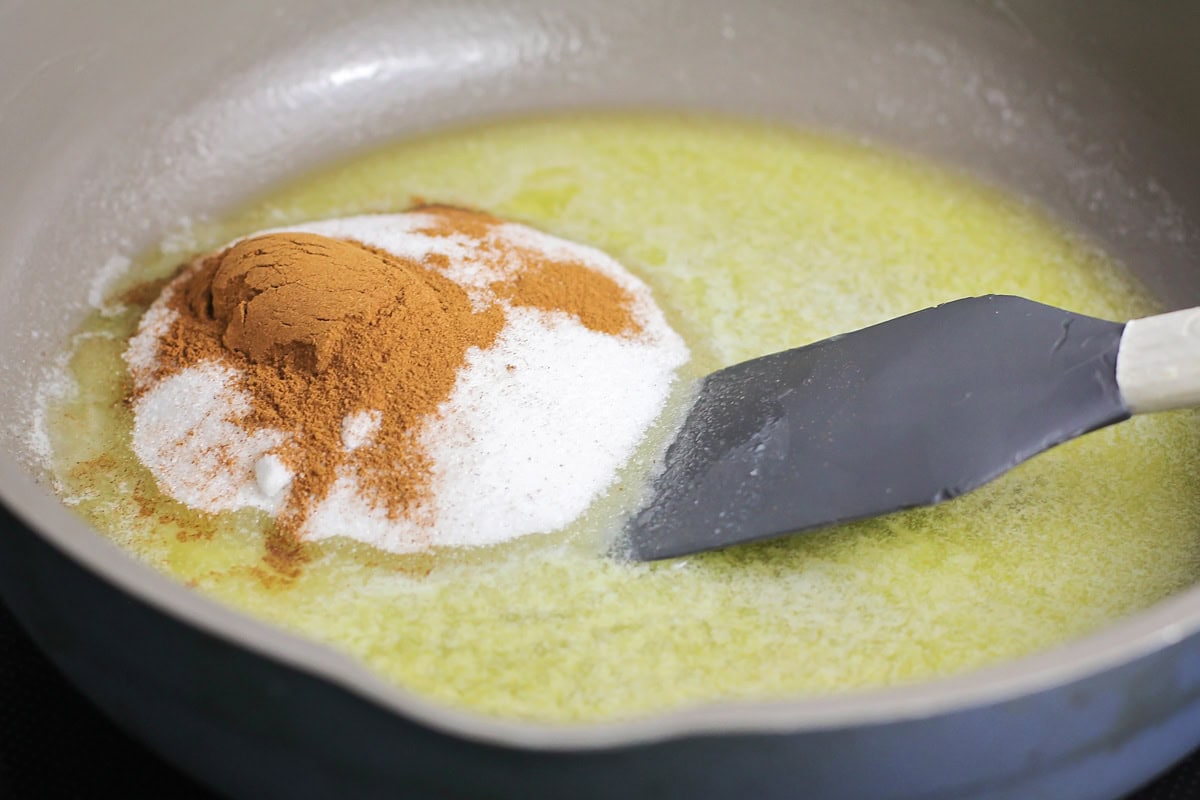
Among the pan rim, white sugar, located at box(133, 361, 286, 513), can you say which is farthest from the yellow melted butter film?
the pan rim

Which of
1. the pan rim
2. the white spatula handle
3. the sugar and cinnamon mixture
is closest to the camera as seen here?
the pan rim

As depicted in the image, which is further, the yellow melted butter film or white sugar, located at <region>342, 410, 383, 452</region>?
white sugar, located at <region>342, 410, 383, 452</region>

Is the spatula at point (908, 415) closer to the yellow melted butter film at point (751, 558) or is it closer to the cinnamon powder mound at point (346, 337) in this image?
the yellow melted butter film at point (751, 558)

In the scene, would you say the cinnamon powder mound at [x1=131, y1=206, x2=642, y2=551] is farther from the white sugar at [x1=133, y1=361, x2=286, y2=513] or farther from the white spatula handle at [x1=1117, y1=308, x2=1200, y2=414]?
the white spatula handle at [x1=1117, y1=308, x2=1200, y2=414]

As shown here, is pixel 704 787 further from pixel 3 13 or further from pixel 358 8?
pixel 358 8

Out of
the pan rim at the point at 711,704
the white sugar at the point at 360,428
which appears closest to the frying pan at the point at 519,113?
the pan rim at the point at 711,704

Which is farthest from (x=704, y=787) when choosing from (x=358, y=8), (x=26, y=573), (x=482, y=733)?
(x=358, y=8)
